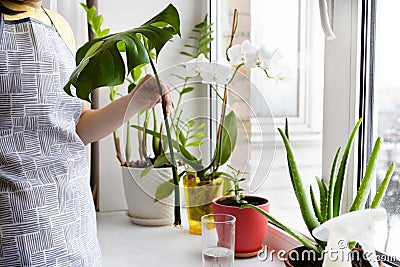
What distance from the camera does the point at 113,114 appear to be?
1308 millimetres

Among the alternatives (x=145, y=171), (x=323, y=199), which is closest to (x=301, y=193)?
(x=323, y=199)

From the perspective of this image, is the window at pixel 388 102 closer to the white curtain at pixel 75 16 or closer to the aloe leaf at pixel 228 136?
the aloe leaf at pixel 228 136

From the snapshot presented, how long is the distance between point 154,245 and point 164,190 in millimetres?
140

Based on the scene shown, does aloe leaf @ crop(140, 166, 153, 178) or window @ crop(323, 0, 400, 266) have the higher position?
window @ crop(323, 0, 400, 266)

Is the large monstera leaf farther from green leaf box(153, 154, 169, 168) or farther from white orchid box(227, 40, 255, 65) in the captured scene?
green leaf box(153, 154, 169, 168)

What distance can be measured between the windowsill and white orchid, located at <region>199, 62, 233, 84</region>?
381mm

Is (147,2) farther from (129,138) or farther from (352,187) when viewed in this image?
(352,187)

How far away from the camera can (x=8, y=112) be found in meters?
1.11

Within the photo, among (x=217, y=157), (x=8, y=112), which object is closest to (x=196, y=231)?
(x=217, y=157)

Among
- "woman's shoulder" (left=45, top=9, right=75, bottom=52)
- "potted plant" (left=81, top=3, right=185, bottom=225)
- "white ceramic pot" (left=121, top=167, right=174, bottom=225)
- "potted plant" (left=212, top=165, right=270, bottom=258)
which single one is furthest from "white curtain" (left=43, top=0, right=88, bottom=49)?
"potted plant" (left=212, top=165, right=270, bottom=258)

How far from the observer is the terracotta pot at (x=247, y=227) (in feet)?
4.00

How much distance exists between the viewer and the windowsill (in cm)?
129

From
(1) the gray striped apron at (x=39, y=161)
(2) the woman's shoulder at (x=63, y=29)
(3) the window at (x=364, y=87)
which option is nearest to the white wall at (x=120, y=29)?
(2) the woman's shoulder at (x=63, y=29)

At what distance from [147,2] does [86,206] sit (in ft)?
2.66
